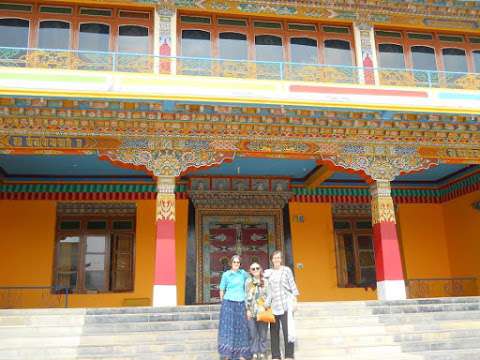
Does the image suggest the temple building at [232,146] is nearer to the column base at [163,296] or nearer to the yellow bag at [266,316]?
the column base at [163,296]

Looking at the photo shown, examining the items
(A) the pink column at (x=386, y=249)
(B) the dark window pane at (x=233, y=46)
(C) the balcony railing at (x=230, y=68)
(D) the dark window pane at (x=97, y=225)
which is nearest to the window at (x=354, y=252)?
(A) the pink column at (x=386, y=249)

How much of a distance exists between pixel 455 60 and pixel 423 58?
2.64 ft

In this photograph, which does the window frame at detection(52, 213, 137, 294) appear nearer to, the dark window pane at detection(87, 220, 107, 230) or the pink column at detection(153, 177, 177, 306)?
the dark window pane at detection(87, 220, 107, 230)

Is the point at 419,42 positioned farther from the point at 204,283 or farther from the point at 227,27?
the point at 204,283

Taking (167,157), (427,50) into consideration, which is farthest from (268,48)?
(427,50)

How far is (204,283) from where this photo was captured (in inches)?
471

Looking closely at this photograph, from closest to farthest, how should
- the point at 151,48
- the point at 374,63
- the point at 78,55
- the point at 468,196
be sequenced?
1. the point at 78,55
2. the point at 151,48
3. the point at 374,63
4. the point at 468,196

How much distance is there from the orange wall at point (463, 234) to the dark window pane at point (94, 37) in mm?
9675

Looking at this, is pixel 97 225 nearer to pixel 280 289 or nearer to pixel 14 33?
pixel 14 33

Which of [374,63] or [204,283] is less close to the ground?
[374,63]

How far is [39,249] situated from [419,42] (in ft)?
33.6

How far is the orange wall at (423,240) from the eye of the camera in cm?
1338

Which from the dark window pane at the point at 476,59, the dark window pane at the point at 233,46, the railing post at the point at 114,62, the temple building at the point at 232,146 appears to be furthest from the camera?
the dark window pane at the point at 476,59

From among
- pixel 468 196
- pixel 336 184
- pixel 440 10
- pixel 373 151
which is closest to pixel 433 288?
pixel 468 196
